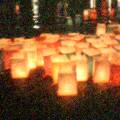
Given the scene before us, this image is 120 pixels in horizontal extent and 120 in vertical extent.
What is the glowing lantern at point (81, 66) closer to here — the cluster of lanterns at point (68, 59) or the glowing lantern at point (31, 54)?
the cluster of lanterns at point (68, 59)

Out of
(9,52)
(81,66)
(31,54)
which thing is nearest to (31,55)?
(31,54)

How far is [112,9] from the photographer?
33.3ft

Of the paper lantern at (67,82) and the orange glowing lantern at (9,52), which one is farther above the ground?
the orange glowing lantern at (9,52)

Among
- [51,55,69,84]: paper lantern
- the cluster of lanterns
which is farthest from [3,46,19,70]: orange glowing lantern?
[51,55,69,84]: paper lantern

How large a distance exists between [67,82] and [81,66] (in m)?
0.50

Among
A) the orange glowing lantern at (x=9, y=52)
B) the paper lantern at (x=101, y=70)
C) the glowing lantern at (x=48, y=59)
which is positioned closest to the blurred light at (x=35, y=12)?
the orange glowing lantern at (x=9, y=52)

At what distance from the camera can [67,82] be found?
3.43 meters

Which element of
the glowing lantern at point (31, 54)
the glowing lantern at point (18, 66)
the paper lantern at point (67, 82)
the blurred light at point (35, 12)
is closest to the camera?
the paper lantern at point (67, 82)

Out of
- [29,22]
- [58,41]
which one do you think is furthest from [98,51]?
[29,22]

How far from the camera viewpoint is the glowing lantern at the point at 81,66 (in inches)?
151

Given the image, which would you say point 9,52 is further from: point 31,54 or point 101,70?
point 101,70

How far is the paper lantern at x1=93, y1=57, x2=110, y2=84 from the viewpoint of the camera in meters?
3.81

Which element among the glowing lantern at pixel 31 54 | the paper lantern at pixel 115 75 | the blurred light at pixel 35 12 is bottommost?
the paper lantern at pixel 115 75

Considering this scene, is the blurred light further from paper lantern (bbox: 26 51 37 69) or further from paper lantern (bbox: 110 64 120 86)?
paper lantern (bbox: 110 64 120 86)
